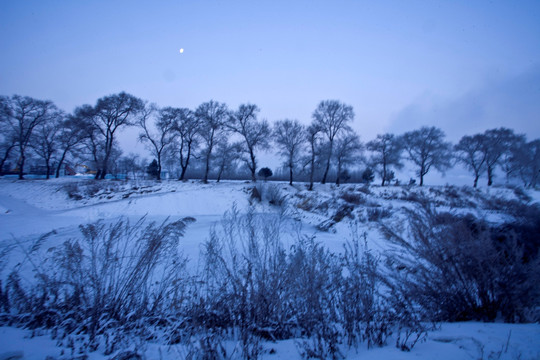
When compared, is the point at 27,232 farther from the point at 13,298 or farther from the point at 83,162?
the point at 83,162

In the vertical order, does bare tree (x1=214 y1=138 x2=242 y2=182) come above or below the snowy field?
above

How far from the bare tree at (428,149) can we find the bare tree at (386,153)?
166cm

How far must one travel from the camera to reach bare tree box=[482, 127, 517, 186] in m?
28.4

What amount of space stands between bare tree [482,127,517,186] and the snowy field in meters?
16.2

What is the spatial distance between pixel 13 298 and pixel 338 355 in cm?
484

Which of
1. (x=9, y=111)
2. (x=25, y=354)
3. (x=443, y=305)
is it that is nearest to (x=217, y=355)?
(x=25, y=354)

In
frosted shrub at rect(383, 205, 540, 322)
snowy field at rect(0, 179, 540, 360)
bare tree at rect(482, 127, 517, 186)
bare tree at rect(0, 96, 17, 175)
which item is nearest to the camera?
snowy field at rect(0, 179, 540, 360)

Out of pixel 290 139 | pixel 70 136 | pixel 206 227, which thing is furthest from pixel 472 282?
pixel 70 136

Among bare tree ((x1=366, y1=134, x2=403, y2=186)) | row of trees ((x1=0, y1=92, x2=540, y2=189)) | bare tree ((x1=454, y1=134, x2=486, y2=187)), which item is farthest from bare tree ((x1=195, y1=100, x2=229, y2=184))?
bare tree ((x1=454, y1=134, x2=486, y2=187))

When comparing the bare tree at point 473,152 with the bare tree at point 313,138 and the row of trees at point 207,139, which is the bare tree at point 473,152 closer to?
the row of trees at point 207,139

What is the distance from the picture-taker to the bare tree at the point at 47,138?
26578 millimetres

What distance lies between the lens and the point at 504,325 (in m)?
2.65

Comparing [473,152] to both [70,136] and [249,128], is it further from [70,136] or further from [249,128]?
[70,136]

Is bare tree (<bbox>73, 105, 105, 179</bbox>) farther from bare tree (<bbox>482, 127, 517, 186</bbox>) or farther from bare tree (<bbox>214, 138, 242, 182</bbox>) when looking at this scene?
bare tree (<bbox>482, 127, 517, 186</bbox>)
